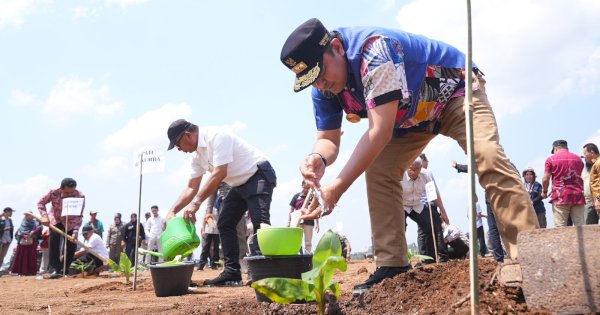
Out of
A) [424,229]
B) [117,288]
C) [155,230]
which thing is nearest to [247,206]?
[117,288]

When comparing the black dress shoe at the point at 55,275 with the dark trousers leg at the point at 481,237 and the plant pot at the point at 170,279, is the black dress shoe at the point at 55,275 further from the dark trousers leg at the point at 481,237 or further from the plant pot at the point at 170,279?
the dark trousers leg at the point at 481,237

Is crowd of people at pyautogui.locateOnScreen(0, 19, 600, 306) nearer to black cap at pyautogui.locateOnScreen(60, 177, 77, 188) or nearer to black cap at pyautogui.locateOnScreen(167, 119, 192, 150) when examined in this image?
black cap at pyautogui.locateOnScreen(167, 119, 192, 150)

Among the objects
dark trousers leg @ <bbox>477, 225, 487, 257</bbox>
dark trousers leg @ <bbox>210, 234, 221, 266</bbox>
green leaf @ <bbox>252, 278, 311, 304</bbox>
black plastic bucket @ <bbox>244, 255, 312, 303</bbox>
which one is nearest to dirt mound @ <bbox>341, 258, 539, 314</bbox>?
black plastic bucket @ <bbox>244, 255, 312, 303</bbox>

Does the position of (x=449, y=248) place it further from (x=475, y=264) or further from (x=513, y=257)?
(x=475, y=264)

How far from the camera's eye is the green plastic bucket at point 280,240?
2908 mm

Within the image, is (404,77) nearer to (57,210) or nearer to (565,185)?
(565,185)

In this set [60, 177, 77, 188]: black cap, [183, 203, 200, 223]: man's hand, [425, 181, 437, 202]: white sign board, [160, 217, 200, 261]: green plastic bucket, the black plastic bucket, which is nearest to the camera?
the black plastic bucket

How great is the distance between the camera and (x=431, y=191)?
6.89 meters

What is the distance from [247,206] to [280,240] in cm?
241

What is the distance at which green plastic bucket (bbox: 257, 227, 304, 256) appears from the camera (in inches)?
114

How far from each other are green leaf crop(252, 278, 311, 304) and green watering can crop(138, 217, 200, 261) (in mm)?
2413

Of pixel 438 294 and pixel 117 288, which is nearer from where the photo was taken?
pixel 438 294

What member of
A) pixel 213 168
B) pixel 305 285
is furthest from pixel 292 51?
pixel 213 168

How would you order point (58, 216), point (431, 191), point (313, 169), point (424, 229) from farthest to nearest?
1. point (58, 216)
2. point (424, 229)
3. point (431, 191)
4. point (313, 169)
